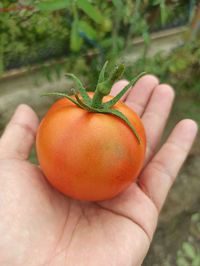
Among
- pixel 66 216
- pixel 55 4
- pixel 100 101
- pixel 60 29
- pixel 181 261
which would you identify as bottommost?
pixel 181 261

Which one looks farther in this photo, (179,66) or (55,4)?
(179,66)

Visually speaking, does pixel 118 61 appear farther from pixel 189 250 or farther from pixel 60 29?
pixel 189 250

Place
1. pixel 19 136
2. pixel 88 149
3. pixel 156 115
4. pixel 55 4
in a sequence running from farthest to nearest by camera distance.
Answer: pixel 156 115 → pixel 19 136 → pixel 55 4 → pixel 88 149

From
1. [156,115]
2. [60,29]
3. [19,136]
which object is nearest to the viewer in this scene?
[19,136]

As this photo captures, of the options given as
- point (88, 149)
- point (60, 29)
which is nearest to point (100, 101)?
point (88, 149)

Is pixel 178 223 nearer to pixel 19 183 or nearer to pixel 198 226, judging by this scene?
pixel 198 226

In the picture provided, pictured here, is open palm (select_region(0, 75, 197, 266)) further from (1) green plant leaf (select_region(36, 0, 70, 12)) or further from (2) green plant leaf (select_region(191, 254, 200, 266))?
(2) green plant leaf (select_region(191, 254, 200, 266))
